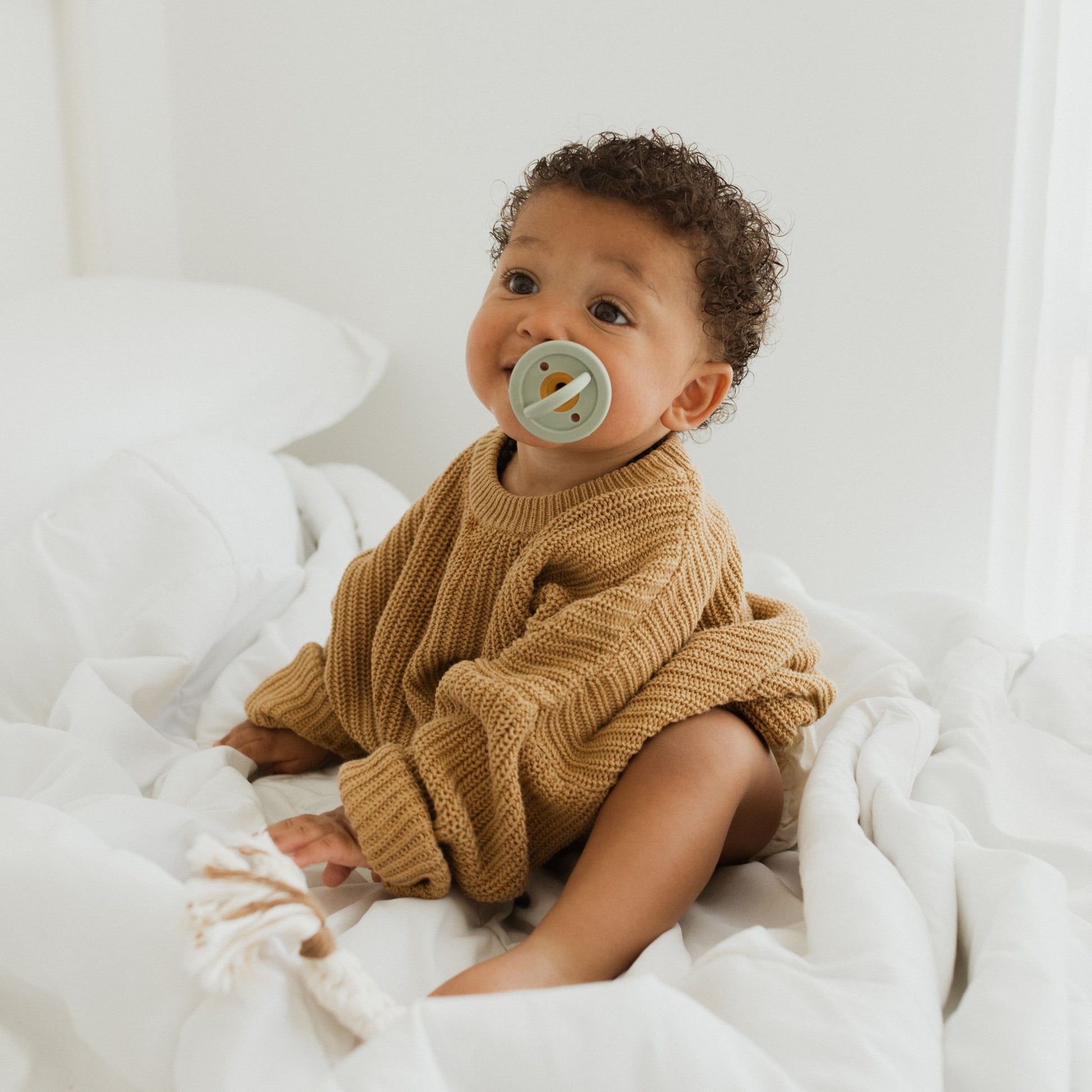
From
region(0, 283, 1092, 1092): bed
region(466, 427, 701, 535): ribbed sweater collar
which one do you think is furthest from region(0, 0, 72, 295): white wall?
region(466, 427, 701, 535): ribbed sweater collar

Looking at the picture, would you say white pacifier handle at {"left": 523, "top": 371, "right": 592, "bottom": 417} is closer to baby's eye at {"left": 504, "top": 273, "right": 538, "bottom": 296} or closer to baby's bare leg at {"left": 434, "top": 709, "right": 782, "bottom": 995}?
baby's eye at {"left": 504, "top": 273, "right": 538, "bottom": 296}

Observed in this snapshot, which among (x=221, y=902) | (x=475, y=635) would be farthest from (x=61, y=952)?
(x=475, y=635)

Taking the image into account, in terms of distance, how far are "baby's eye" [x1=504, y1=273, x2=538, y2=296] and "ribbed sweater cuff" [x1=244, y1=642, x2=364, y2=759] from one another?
354mm

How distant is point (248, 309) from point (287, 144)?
459 millimetres

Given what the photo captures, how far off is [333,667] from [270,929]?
0.44 meters

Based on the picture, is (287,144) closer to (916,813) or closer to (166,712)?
(166,712)

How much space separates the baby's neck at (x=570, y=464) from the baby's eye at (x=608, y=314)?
10 centimetres

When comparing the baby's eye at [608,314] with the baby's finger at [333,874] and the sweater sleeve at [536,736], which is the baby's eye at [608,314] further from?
the baby's finger at [333,874]

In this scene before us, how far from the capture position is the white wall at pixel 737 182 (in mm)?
1528

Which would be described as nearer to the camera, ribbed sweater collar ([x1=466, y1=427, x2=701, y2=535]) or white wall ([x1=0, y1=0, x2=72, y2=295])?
ribbed sweater collar ([x1=466, y1=427, x2=701, y2=535])

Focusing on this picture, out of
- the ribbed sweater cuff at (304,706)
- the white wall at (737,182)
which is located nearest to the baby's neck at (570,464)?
the ribbed sweater cuff at (304,706)

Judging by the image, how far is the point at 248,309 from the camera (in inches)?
59.2

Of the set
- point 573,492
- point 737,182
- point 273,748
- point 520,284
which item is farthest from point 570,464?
point 737,182

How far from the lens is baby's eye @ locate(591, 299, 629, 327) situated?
781mm
